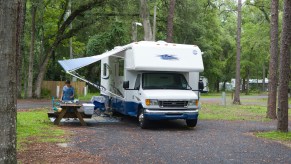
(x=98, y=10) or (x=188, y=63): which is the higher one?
(x=98, y=10)

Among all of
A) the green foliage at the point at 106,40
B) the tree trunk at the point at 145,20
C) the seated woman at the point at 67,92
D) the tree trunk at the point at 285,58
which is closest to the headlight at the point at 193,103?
the tree trunk at the point at 285,58

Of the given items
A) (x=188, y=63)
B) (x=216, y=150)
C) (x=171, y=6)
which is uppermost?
(x=171, y=6)

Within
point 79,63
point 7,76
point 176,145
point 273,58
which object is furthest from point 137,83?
point 7,76

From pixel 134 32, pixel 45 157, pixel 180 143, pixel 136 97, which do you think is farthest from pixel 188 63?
pixel 134 32

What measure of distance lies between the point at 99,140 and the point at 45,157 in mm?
2667

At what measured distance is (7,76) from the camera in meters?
5.30

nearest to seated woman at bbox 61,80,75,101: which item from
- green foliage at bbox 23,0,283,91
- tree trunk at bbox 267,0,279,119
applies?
tree trunk at bbox 267,0,279,119

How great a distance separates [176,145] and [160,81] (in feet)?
14.4

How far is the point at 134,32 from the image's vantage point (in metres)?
30.2

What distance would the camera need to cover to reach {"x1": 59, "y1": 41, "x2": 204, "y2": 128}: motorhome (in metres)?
13.2

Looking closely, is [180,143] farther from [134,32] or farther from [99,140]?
[134,32]

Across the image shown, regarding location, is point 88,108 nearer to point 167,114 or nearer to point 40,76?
point 167,114

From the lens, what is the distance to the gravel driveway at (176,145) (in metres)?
8.37

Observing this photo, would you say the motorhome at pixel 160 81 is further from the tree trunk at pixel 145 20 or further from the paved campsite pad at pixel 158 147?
the tree trunk at pixel 145 20
